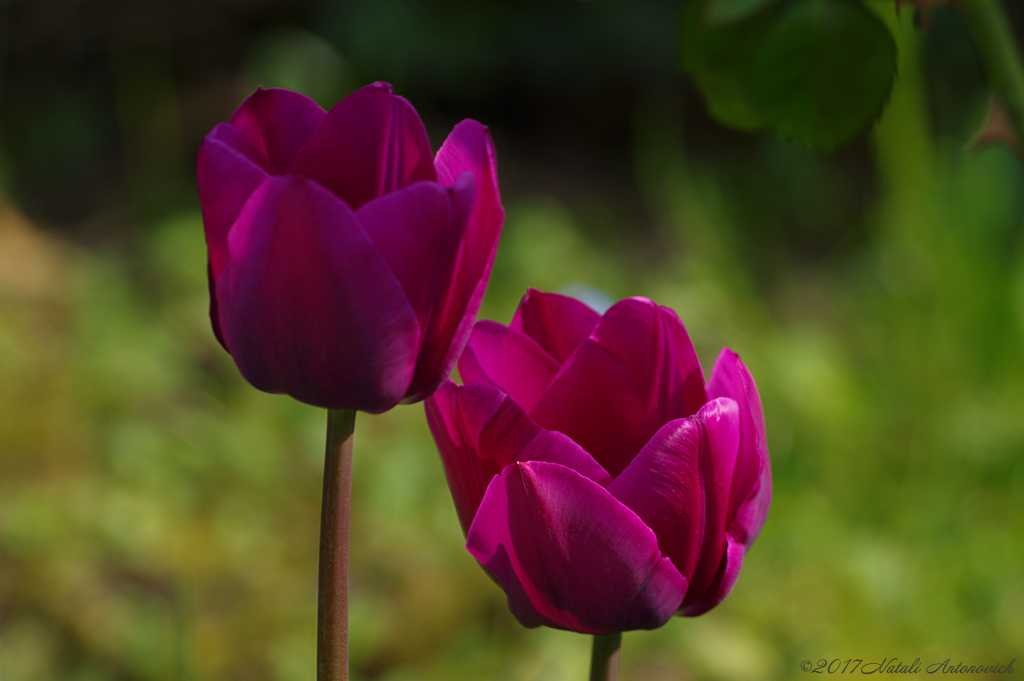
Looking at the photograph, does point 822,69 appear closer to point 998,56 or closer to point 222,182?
point 998,56

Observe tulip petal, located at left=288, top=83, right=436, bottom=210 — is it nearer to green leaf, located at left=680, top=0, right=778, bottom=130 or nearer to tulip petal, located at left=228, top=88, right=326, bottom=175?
tulip petal, located at left=228, top=88, right=326, bottom=175

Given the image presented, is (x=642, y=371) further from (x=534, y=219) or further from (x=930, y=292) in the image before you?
(x=534, y=219)

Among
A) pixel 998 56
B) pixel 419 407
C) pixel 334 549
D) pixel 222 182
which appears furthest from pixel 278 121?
pixel 419 407

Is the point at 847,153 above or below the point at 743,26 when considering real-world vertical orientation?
below

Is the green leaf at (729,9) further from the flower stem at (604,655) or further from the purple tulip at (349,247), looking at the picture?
the flower stem at (604,655)

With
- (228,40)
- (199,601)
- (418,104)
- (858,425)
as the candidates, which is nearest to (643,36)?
(418,104)

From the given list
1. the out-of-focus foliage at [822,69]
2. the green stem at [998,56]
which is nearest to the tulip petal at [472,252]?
the out-of-focus foliage at [822,69]
